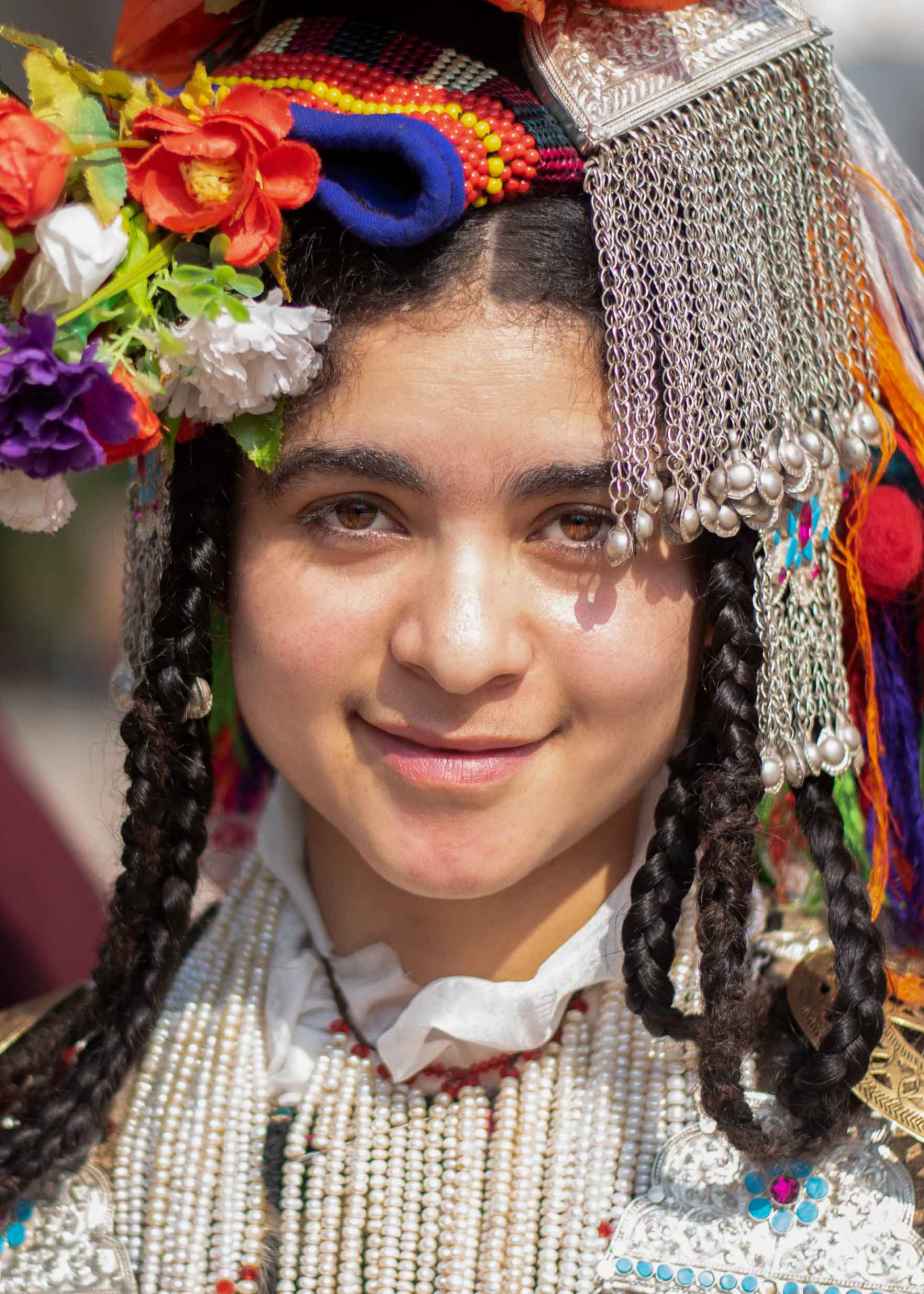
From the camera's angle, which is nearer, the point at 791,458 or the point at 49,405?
the point at 49,405

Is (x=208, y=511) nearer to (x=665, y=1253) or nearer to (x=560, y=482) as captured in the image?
(x=560, y=482)

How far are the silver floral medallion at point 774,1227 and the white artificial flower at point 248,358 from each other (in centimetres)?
95

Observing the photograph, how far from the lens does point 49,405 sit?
1.64 metres

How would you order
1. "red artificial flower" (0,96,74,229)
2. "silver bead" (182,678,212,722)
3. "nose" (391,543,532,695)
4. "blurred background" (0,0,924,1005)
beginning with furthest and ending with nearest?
"blurred background" (0,0,924,1005), "silver bead" (182,678,212,722), "nose" (391,543,532,695), "red artificial flower" (0,96,74,229)

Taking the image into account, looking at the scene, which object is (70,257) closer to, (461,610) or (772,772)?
(461,610)

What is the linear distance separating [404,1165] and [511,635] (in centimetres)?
67

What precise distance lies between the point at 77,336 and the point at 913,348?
0.98 metres

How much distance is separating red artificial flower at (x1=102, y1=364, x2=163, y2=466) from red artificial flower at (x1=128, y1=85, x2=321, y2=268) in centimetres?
16

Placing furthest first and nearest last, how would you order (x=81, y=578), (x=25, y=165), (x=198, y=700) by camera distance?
(x=81, y=578)
(x=198, y=700)
(x=25, y=165)

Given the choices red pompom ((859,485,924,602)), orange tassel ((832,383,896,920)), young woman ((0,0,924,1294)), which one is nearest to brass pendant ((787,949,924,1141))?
young woman ((0,0,924,1294))

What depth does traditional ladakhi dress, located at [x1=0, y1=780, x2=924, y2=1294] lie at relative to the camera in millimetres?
1815

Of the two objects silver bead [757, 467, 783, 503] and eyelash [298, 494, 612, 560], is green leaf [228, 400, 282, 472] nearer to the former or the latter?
eyelash [298, 494, 612, 560]

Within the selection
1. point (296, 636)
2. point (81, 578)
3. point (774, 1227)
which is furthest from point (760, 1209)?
point (81, 578)

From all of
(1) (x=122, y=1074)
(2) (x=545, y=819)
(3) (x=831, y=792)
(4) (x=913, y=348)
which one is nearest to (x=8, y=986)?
(1) (x=122, y=1074)
